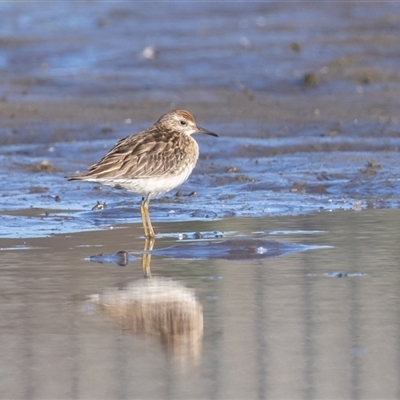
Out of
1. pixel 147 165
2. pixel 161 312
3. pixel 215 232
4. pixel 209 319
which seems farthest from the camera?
pixel 147 165

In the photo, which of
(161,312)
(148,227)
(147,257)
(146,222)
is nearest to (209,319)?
(161,312)

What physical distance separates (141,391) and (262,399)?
Result: 564 millimetres

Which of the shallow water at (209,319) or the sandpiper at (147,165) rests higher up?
the sandpiper at (147,165)

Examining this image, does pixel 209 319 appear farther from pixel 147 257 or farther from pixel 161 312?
pixel 147 257

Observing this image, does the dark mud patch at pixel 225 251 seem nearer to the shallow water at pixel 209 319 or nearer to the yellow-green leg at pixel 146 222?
the shallow water at pixel 209 319

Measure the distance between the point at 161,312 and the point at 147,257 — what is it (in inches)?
67.8

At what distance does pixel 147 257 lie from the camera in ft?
28.0

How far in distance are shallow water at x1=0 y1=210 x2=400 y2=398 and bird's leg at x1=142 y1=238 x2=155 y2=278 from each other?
49mm

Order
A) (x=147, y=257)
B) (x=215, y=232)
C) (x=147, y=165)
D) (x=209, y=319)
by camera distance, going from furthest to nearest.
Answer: (x=147, y=165), (x=215, y=232), (x=147, y=257), (x=209, y=319)

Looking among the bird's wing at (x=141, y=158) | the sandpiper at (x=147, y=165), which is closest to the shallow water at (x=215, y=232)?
the sandpiper at (x=147, y=165)

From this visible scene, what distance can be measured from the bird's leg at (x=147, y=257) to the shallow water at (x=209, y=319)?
0.05 meters

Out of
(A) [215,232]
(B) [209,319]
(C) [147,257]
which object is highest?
(A) [215,232]

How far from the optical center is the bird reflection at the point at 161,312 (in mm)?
6211

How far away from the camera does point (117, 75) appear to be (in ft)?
68.1
